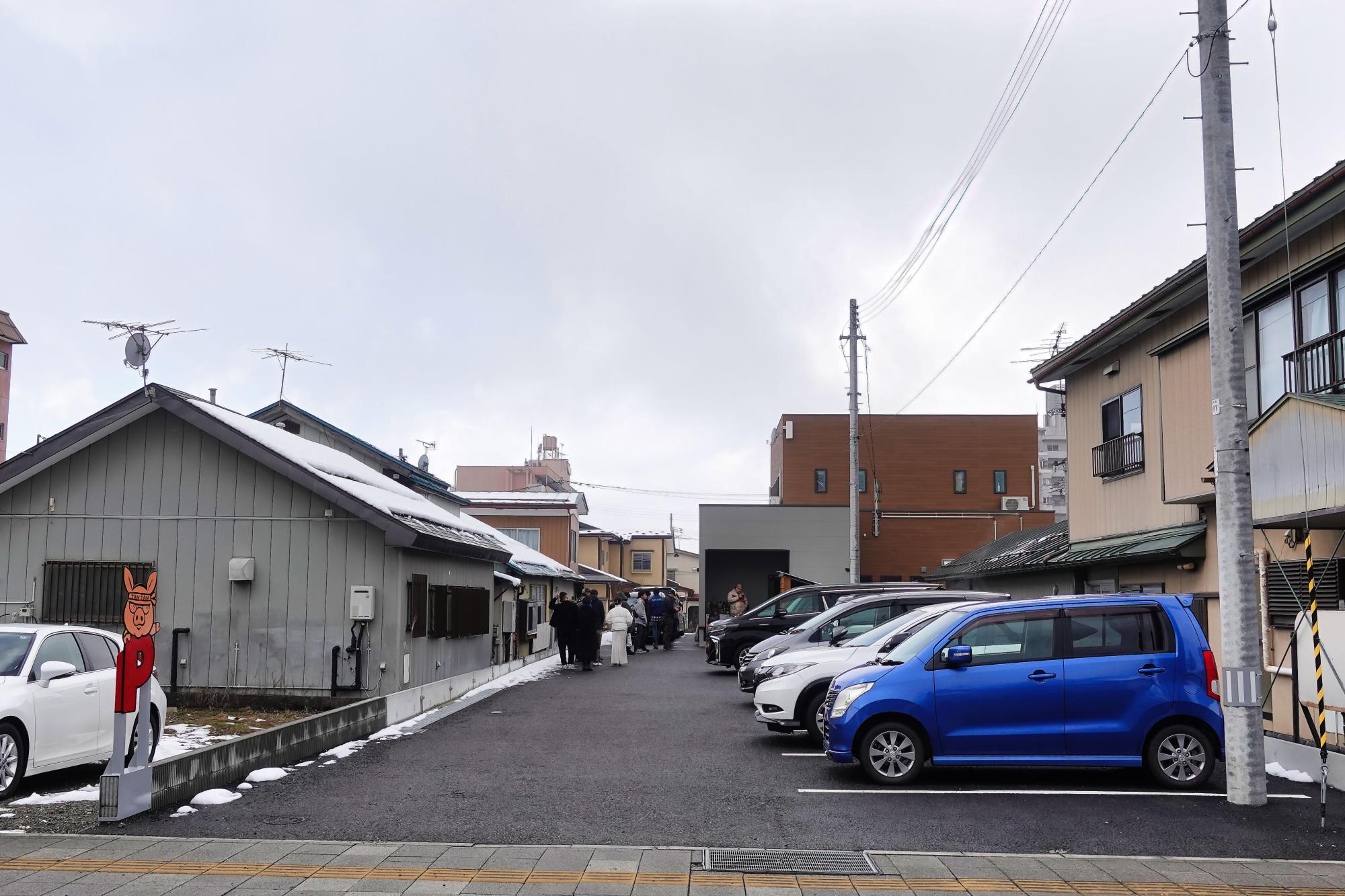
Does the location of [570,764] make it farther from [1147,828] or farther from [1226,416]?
[1226,416]

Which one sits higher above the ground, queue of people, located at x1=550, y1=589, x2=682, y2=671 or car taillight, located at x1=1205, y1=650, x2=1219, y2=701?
car taillight, located at x1=1205, y1=650, x2=1219, y2=701

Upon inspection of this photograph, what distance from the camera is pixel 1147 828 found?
8312 millimetres

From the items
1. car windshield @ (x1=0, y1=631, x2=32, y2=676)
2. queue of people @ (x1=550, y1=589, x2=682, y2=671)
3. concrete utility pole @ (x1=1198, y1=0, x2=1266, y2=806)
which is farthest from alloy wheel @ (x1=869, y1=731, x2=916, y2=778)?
queue of people @ (x1=550, y1=589, x2=682, y2=671)

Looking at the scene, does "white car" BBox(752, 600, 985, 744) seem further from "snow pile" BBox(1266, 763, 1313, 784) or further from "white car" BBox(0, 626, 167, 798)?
"white car" BBox(0, 626, 167, 798)

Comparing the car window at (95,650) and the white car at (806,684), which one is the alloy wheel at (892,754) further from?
the car window at (95,650)

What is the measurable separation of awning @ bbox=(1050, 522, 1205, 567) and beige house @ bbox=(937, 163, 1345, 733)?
3 cm

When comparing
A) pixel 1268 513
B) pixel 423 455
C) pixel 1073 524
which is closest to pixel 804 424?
pixel 423 455

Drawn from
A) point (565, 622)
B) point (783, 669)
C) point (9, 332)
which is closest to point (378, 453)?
point (565, 622)

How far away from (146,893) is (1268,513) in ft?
33.0

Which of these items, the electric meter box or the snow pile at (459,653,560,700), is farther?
the snow pile at (459,653,560,700)

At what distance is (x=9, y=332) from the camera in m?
54.8

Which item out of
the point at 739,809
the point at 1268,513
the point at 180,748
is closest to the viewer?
the point at 739,809

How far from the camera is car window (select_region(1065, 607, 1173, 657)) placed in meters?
10.3

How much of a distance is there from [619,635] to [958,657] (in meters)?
16.2
